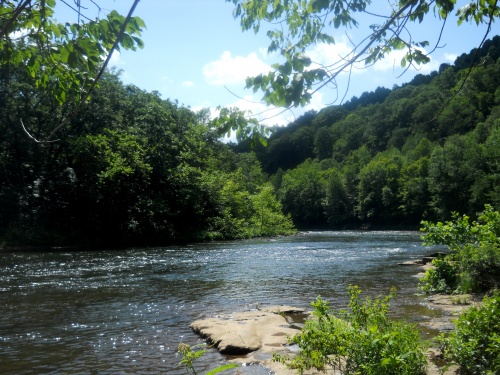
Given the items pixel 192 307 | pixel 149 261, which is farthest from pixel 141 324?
pixel 149 261

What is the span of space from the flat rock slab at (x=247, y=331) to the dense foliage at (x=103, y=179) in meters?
26.0

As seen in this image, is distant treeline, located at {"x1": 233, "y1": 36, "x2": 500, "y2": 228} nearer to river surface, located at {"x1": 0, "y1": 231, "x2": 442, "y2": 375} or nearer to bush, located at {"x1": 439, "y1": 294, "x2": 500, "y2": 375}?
river surface, located at {"x1": 0, "y1": 231, "x2": 442, "y2": 375}

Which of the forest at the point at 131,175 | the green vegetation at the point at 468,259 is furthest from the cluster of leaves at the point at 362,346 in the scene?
the forest at the point at 131,175

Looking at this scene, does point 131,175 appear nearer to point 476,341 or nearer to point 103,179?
point 103,179

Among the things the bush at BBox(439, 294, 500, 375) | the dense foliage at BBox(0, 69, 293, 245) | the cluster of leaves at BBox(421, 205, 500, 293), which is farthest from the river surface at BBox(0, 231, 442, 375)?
the dense foliage at BBox(0, 69, 293, 245)

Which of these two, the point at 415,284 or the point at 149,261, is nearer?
the point at 415,284

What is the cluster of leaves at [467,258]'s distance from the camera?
1155 centimetres

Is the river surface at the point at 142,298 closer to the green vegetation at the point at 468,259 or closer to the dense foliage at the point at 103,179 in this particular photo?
the green vegetation at the point at 468,259

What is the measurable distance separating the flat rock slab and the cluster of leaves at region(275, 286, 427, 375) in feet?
4.80

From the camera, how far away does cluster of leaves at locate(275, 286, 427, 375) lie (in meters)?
5.03

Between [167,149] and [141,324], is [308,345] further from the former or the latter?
[167,149]

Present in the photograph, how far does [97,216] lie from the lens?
1463 inches

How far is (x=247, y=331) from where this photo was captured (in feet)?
29.2

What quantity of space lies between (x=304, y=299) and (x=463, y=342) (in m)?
7.51
